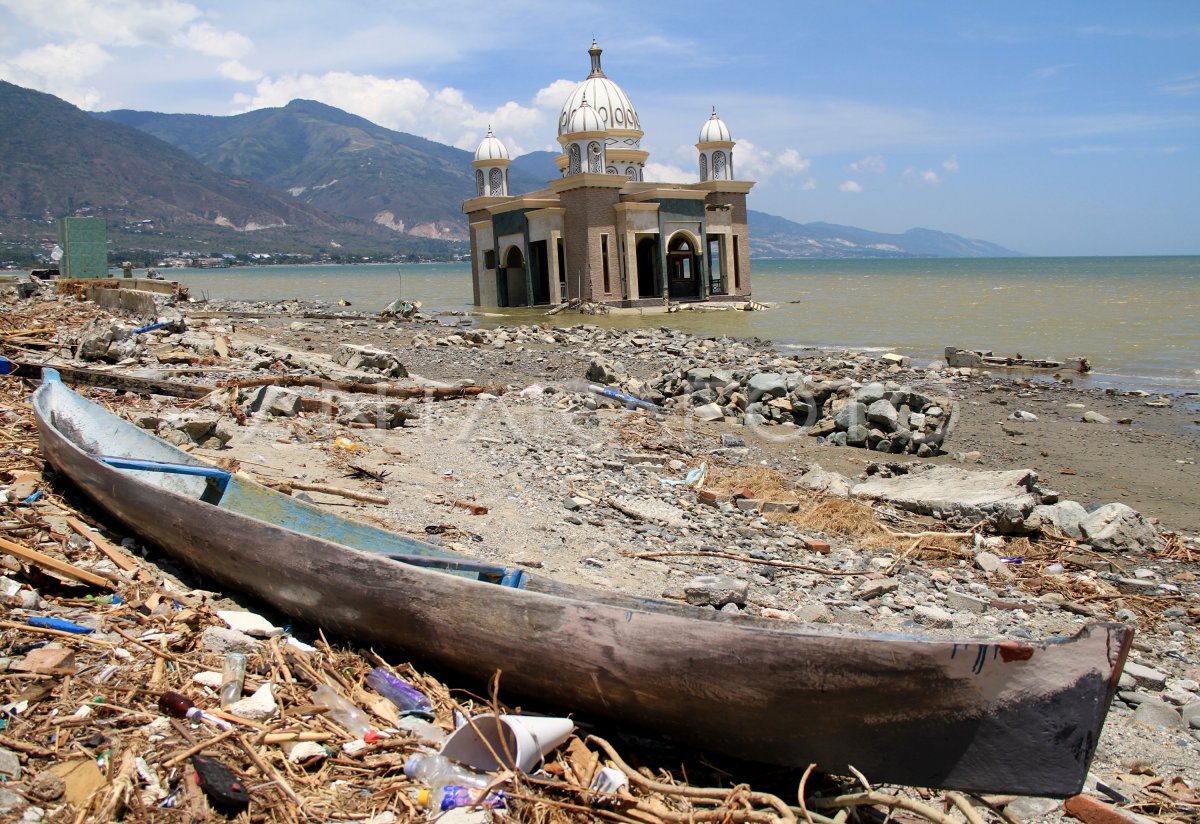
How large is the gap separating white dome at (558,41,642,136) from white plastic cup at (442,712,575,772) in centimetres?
4102

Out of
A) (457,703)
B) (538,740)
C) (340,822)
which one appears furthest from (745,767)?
(340,822)

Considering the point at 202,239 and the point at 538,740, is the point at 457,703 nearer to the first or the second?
the point at 538,740

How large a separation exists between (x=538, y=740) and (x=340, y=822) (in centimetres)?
77

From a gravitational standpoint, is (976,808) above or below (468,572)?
below

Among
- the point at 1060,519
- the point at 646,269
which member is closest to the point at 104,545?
the point at 1060,519

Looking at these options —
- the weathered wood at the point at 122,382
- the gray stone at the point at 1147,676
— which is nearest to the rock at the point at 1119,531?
the gray stone at the point at 1147,676

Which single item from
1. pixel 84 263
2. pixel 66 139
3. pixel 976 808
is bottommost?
pixel 976 808

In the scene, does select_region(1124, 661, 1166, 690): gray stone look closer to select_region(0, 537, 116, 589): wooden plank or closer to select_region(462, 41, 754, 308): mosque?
select_region(0, 537, 116, 589): wooden plank

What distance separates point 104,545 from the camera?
5.45m

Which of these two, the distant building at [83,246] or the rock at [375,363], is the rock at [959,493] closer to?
the rock at [375,363]

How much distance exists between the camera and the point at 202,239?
17525cm

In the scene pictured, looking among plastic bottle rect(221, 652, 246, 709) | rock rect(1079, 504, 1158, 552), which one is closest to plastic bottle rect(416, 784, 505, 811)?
plastic bottle rect(221, 652, 246, 709)

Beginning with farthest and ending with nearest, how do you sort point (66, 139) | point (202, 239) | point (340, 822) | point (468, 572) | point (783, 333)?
point (66, 139) < point (202, 239) < point (783, 333) < point (468, 572) < point (340, 822)

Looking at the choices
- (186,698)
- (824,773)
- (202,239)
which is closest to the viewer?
(824,773)
